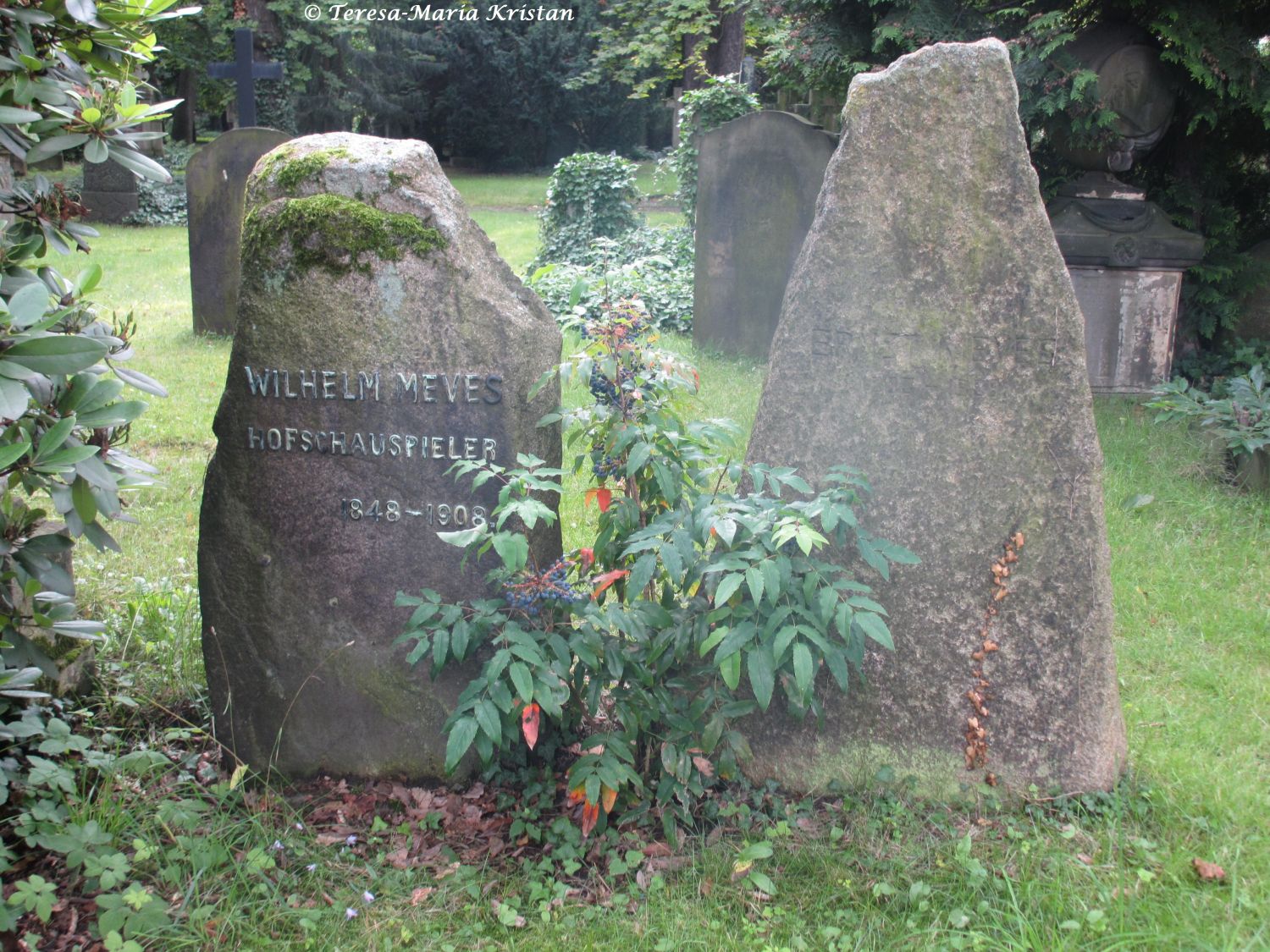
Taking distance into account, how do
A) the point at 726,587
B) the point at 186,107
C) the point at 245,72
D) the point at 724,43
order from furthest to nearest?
the point at 186,107
the point at 724,43
the point at 245,72
the point at 726,587

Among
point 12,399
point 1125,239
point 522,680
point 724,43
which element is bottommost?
point 522,680

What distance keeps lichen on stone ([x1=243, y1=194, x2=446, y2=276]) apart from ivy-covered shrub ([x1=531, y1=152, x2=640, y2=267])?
31.8ft

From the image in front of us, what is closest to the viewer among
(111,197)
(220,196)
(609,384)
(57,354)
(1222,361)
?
(57,354)

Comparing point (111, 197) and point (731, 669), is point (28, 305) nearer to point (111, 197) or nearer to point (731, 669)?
point (731, 669)

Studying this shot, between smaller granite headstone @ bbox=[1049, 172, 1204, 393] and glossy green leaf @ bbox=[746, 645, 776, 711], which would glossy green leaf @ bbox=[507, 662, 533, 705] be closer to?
glossy green leaf @ bbox=[746, 645, 776, 711]

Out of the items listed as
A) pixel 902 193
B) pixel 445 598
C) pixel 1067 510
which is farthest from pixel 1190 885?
pixel 445 598

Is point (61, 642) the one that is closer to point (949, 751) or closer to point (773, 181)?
point (949, 751)

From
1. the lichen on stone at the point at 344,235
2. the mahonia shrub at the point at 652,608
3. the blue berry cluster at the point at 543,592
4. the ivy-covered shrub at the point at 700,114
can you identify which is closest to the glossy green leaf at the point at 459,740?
the mahonia shrub at the point at 652,608

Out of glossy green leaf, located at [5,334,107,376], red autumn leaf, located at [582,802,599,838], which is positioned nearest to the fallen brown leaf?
red autumn leaf, located at [582,802,599,838]

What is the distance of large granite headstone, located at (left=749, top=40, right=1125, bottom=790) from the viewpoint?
294cm

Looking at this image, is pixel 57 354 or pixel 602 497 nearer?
pixel 57 354

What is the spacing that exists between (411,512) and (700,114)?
10200 millimetres

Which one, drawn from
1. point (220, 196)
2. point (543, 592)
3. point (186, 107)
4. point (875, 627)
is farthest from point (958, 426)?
point (186, 107)

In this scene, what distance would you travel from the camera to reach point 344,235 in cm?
307
